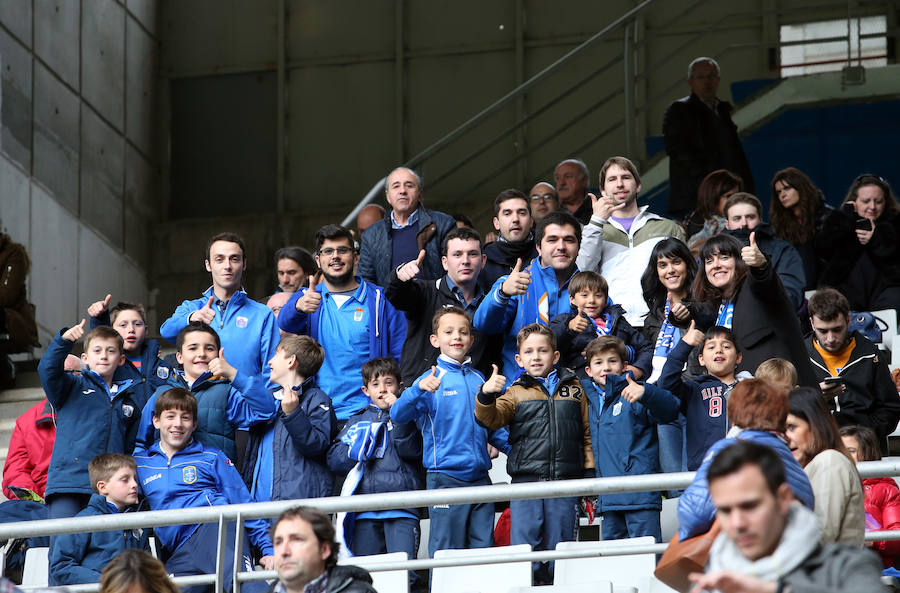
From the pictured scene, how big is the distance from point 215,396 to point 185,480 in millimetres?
580

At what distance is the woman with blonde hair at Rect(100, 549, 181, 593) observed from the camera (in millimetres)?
4480

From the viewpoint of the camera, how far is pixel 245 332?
281 inches

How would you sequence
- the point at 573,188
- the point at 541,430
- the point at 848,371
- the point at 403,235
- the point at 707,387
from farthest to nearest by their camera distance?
the point at 573,188 → the point at 403,235 → the point at 848,371 → the point at 707,387 → the point at 541,430

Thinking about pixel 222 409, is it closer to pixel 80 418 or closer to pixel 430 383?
pixel 80 418

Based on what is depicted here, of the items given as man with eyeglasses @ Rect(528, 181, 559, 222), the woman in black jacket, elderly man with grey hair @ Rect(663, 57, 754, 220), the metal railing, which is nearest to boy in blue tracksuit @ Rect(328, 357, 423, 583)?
the metal railing

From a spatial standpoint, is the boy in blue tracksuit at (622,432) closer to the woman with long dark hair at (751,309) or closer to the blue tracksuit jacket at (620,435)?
the blue tracksuit jacket at (620,435)

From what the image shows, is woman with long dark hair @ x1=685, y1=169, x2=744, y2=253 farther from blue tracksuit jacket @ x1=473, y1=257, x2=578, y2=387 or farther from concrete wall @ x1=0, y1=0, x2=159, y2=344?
concrete wall @ x1=0, y1=0, x2=159, y2=344

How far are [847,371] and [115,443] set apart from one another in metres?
3.60

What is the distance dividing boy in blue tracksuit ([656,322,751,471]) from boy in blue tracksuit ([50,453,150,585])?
7.86 ft

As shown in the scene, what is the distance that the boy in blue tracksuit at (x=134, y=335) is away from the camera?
6949mm

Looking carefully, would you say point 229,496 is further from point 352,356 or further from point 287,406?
point 352,356

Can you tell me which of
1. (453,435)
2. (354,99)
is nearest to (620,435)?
(453,435)

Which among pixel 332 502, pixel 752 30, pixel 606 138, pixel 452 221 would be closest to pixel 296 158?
pixel 606 138

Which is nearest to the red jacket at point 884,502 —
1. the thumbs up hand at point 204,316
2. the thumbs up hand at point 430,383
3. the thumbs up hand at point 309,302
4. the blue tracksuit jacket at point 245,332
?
the thumbs up hand at point 430,383
